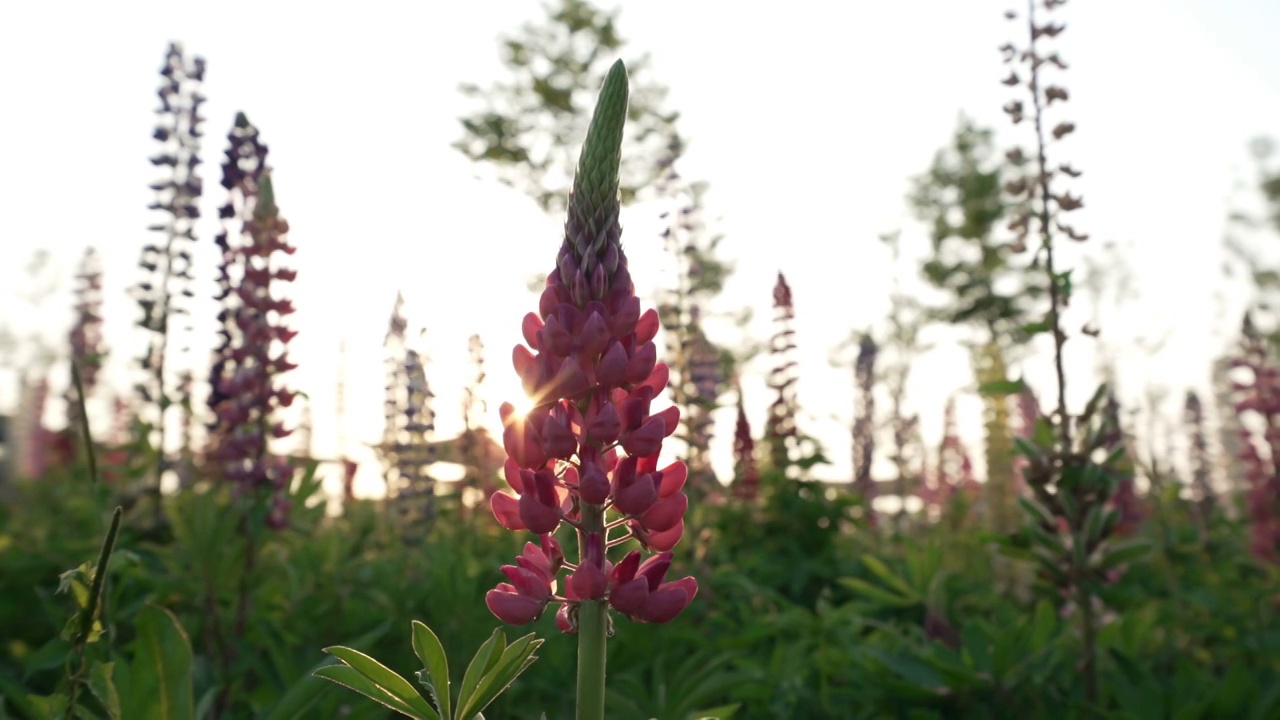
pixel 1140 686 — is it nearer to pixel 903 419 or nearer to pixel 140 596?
pixel 140 596

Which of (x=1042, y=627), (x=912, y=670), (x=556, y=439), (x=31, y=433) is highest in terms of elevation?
(x=31, y=433)

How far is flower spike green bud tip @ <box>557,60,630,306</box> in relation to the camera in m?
1.43

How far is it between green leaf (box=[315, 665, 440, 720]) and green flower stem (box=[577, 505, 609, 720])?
197mm

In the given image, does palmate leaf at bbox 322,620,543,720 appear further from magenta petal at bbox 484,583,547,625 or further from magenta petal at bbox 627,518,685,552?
magenta petal at bbox 627,518,685,552

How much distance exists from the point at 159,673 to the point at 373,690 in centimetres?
39

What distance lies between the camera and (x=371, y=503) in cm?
790

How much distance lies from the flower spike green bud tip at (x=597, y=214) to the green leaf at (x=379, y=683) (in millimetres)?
591

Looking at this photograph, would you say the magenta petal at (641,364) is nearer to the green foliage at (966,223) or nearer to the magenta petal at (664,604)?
the magenta petal at (664,604)

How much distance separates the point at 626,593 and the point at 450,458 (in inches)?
246

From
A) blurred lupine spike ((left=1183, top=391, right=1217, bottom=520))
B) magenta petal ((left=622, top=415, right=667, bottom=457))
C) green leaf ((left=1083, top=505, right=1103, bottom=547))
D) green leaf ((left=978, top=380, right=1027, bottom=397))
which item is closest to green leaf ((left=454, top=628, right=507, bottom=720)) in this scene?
magenta petal ((left=622, top=415, right=667, bottom=457))

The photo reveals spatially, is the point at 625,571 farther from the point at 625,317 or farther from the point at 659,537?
the point at 625,317

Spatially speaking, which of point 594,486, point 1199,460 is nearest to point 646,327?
point 594,486

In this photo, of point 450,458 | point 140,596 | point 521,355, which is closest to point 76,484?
point 450,458

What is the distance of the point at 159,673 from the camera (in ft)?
4.58
